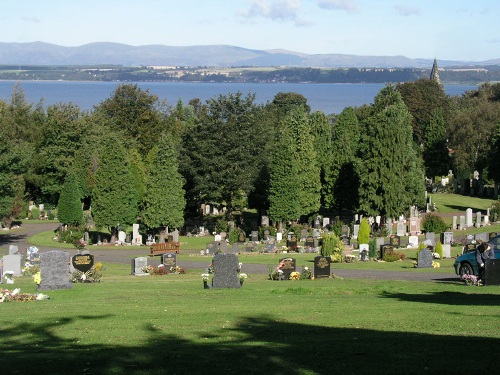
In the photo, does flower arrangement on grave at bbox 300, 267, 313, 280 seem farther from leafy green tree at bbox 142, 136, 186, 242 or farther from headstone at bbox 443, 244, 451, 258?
leafy green tree at bbox 142, 136, 186, 242

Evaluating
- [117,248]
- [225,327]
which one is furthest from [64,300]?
[117,248]

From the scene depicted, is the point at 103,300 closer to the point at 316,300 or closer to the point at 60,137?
the point at 316,300

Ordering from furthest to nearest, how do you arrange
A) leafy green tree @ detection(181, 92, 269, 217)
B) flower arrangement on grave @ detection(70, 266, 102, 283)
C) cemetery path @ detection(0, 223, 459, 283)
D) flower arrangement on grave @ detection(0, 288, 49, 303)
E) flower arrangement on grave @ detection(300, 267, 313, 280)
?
leafy green tree @ detection(181, 92, 269, 217)
cemetery path @ detection(0, 223, 459, 283)
flower arrangement on grave @ detection(300, 267, 313, 280)
flower arrangement on grave @ detection(70, 266, 102, 283)
flower arrangement on grave @ detection(0, 288, 49, 303)

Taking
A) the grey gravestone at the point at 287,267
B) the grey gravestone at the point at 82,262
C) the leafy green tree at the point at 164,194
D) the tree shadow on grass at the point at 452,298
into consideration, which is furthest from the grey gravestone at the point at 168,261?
the leafy green tree at the point at 164,194

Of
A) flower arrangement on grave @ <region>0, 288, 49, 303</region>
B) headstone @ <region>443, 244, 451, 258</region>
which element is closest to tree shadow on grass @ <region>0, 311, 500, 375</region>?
flower arrangement on grave @ <region>0, 288, 49, 303</region>

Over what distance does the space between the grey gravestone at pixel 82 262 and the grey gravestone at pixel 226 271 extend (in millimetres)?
6820

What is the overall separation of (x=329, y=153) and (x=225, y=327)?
4622 cm

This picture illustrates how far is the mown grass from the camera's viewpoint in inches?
436

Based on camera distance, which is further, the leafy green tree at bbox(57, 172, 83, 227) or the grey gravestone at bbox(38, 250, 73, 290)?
the leafy green tree at bbox(57, 172, 83, 227)

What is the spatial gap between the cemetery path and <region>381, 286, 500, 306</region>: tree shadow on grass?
18.7ft

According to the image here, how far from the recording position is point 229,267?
2377cm

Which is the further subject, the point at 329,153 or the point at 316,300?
the point at 329,153

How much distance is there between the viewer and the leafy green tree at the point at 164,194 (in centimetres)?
4934

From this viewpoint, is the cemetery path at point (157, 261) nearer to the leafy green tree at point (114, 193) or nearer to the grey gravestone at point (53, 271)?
the leafy green tree at point (114, 193)
